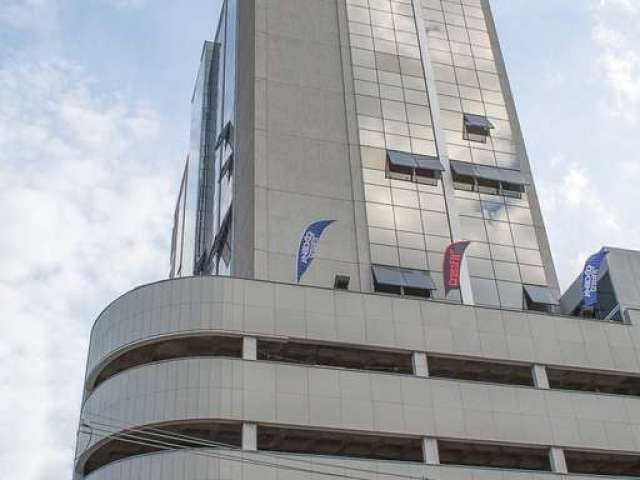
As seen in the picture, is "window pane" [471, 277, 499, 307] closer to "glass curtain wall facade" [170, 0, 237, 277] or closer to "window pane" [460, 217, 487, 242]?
"window pane" [460, 217, 487, 242]

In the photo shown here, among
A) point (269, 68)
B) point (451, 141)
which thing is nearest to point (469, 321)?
point (451, 141)

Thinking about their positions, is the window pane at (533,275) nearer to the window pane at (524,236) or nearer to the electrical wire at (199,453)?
the window pane at (524,236)

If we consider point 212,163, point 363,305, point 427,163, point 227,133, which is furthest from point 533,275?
point 212,163

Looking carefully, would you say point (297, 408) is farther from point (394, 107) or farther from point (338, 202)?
point (394, 107)

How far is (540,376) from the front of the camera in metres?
48.7

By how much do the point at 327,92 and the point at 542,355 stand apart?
77.2ft

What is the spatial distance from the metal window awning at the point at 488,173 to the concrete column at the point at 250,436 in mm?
25950

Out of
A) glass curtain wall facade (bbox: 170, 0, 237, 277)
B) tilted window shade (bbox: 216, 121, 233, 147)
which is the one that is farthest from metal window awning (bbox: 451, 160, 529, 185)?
tilted window shade (bbox: 216, 121, 233, 147)

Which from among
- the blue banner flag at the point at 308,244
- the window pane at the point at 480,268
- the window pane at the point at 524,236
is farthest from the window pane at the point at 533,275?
the blue banner flag at the point at 308,244

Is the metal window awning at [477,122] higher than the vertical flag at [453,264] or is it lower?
higher

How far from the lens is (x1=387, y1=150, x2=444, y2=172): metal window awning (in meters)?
59.0

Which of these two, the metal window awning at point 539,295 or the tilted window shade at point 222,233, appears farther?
the tilted window shade at point 222,233

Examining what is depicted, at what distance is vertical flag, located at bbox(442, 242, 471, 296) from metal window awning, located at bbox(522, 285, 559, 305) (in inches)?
220

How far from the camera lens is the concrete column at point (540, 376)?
48281 millimetres
